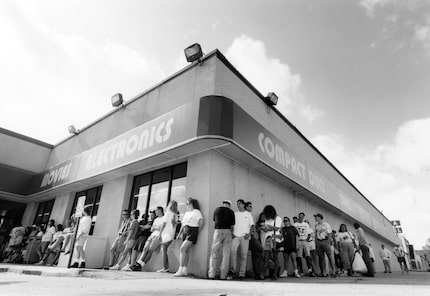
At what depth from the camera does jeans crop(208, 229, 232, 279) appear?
534cm

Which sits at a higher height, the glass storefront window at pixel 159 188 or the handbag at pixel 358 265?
the glass storefront window at pixel 159 188

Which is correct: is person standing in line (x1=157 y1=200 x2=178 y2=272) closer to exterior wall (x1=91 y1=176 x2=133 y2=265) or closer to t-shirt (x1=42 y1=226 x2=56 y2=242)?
exterior wall (x1=91 y1=176 x2=133 y2=265)

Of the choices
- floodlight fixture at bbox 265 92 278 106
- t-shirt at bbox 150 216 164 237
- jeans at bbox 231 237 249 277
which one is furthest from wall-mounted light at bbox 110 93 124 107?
jeans at bbox 231 237 249 277

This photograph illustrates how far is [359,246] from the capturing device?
805 centimetres

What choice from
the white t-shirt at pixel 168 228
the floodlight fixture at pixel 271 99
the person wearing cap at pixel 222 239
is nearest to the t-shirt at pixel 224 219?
the person wearing cap at pixel 222 239

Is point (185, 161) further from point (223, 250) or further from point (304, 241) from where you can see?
point (304, 241)

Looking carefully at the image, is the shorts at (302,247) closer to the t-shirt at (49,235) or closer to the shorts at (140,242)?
the shorts at (140,242)

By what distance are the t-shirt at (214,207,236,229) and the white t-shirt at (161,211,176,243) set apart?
4.67ft

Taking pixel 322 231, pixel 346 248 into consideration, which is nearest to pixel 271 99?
pixel 322 231

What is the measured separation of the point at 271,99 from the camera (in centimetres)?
980

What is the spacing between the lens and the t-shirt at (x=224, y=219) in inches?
215

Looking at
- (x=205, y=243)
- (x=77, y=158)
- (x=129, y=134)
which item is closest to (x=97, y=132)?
(x=77, y=158)

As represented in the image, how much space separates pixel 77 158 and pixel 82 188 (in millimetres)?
1415

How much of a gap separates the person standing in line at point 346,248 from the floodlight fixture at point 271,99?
488cm
